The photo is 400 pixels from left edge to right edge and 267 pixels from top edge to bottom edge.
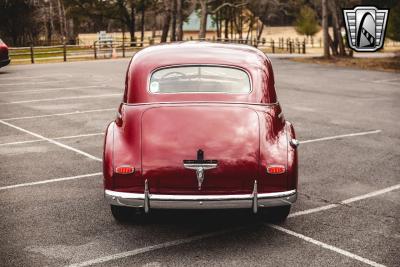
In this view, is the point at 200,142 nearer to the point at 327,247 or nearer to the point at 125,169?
A: the point at 125,169

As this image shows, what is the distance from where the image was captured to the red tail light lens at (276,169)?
211 inches

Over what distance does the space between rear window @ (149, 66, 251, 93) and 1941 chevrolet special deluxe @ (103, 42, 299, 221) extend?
10 mm

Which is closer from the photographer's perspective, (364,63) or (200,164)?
(200,164)

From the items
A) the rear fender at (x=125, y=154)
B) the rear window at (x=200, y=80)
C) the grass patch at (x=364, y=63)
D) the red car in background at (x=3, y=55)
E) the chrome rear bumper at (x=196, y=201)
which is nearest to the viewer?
the chrome rear bumper at (x=196, y=201)

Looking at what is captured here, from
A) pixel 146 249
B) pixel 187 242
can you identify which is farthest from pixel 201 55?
pixel 146 249

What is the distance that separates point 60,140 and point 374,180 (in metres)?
5.77

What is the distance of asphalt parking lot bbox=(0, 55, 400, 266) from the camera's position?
5254 mm

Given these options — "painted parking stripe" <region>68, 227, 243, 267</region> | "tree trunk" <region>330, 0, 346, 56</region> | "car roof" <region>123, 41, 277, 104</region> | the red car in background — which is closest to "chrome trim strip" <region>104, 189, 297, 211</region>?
"painted parking stripe" <region>68, 227, 243, 267</region>

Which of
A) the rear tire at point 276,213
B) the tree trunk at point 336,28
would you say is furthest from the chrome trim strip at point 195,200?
the tree trunk at point 336,28

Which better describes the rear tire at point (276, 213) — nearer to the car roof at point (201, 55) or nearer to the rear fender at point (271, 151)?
the rear fender at point (271, 151)

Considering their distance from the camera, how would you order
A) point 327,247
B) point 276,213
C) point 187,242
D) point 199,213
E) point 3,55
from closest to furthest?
1. point 327,247
2. point 187,242
3. point 276,213
4. point 199,213
5. point 3,55

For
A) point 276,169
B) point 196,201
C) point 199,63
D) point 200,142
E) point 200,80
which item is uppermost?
point 199,63

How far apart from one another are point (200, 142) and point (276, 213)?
4.40ft

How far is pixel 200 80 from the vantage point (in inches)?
243
